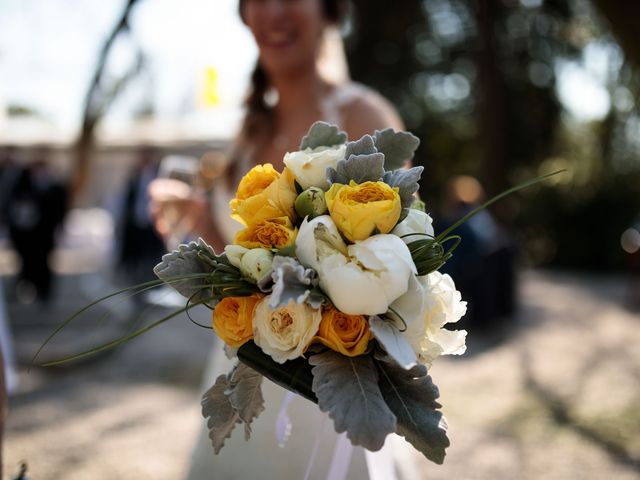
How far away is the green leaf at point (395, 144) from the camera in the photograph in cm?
146

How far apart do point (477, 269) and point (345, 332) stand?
763 centimetres

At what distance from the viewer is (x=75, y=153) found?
12.5m

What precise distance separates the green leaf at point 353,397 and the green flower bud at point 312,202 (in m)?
0.26

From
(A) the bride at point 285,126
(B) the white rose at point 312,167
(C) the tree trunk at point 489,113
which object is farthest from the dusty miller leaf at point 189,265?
(C) the tree trunk at point 489,113

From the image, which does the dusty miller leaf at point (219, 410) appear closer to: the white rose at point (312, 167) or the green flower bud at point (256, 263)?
the green flower bud at point (256, 263)

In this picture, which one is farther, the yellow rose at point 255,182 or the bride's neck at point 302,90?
the bride's neck at point 302,90

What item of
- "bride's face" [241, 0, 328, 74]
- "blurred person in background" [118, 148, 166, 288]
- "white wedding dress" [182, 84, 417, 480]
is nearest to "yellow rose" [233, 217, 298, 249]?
"white wedding dress" [182, 84, 417, 480]

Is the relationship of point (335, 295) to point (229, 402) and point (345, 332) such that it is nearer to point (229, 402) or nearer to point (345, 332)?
point (345, 332)

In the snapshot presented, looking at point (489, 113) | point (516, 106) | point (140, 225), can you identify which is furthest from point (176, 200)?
point (516, 106)

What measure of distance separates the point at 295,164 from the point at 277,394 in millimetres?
941

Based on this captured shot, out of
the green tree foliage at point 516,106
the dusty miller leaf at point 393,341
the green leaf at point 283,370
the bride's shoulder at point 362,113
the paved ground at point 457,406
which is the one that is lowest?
the green tree foliage at point 516,106

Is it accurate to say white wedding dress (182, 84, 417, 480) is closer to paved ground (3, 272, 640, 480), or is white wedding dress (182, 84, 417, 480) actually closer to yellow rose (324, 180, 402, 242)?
paved ground (3, 272, 640, 480)

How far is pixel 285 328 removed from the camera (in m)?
1.21

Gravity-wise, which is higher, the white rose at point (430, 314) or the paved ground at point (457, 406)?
the white rose at point (430, 314)
